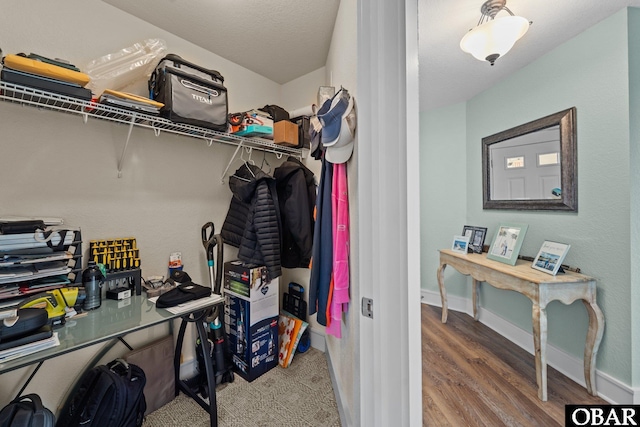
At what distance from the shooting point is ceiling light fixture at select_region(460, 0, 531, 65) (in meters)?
1.39

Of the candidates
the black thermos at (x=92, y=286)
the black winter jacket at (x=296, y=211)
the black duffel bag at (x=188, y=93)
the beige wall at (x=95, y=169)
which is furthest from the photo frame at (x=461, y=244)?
the black thermos at (x=92, y=286)

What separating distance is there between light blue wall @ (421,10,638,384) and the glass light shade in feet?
2.37

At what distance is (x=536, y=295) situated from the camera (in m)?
1.71

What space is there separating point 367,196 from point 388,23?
1.66ft

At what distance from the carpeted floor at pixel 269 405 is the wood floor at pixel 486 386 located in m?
0.64

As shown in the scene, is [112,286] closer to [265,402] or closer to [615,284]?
[265,402]

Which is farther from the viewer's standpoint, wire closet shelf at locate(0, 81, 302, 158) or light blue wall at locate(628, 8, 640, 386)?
light blue wall at locate(628, 8, 640, 386)

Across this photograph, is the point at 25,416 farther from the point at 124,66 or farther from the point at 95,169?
the point at 124,66

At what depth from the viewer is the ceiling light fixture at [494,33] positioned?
4.56ft

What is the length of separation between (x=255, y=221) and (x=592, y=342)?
2.37m

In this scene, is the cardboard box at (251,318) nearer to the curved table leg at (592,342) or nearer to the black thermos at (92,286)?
the black thermos at (92,286)

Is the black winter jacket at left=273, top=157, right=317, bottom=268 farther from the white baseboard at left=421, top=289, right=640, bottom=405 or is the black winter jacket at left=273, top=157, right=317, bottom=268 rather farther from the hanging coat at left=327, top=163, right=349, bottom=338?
the white baseboard at left=421, top=289, right=640, bottom=405

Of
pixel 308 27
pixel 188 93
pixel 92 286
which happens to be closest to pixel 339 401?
pixel 92 286

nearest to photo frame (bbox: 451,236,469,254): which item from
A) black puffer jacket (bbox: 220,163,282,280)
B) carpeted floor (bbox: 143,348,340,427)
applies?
carpeted floor (bbox: 143,348,340,427)
